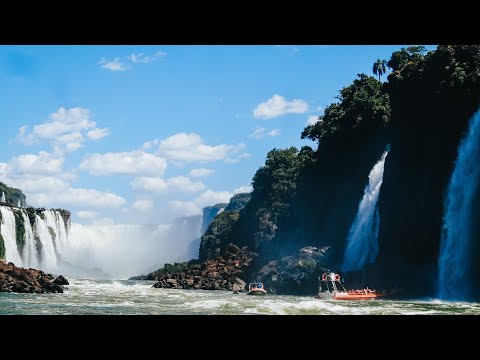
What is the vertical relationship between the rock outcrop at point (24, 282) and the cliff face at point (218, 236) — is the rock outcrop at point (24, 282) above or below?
below

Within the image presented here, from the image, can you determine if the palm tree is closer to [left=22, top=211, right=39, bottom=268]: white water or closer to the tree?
the tree

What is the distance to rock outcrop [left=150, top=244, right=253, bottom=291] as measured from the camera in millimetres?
39719

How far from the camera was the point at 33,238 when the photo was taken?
146 ft

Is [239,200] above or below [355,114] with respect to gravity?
above

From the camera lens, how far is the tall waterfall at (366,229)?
30.8 m

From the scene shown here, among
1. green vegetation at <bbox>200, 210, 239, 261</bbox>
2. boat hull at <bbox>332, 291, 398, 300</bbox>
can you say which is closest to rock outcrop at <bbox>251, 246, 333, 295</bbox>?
boat hull at <bbox>332, 291, 398, 300</bbox>

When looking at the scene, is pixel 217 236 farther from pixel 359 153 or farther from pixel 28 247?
pixel 359 153

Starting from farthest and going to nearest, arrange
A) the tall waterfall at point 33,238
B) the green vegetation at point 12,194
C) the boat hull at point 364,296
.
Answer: the green vegetation at point 12,194, the tall waterfall at point 33,238, the boat hull at point 364,296

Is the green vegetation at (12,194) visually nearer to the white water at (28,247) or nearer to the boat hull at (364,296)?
the white water at (28,247)

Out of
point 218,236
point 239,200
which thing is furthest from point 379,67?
point 239,200

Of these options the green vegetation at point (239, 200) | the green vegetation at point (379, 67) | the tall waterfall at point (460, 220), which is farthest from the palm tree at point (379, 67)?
the green vegetation at point (239, 200)

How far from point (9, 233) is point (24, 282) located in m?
16.2

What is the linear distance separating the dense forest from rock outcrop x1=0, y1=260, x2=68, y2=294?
45.4 feet
